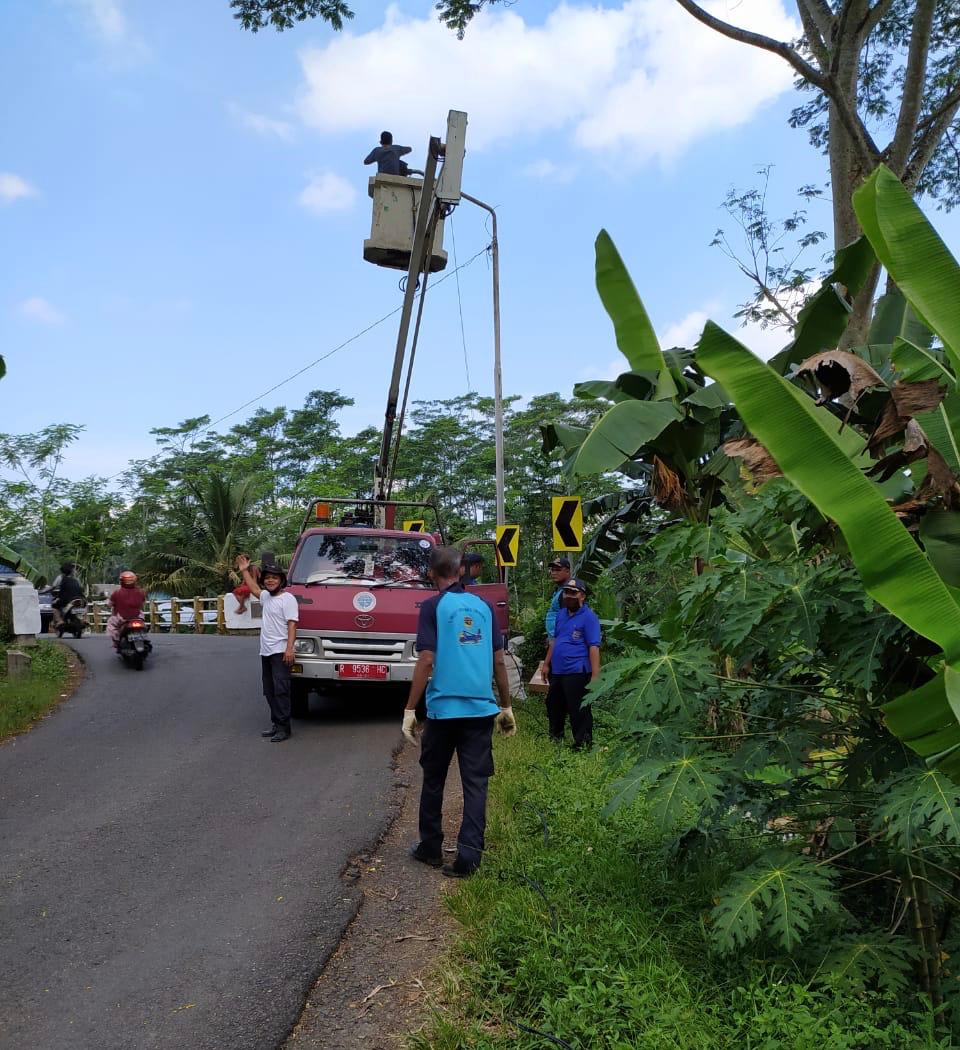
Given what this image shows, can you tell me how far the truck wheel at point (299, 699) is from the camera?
10031 millimetres

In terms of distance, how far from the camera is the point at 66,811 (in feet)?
21.6

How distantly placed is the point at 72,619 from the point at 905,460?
64.4ft

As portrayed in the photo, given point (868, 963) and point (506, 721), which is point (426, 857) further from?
point (868, 963)

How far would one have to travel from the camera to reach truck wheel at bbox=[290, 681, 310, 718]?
32.9 feet

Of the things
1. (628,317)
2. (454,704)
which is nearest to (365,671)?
(454,704)

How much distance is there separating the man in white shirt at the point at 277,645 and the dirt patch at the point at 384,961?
11.2 ft

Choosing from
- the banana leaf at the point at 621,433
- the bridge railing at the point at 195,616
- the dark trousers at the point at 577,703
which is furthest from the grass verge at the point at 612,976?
the bridge railing at the point at 195,616

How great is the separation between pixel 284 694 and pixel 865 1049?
6.89 metres

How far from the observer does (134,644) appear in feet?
47.0

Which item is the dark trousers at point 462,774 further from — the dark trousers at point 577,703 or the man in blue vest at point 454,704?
the dark trousers at point 577,703

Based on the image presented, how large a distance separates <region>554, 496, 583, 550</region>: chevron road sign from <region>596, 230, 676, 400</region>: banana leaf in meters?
3.67

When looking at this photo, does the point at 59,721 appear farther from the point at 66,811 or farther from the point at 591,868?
the point at 591,868

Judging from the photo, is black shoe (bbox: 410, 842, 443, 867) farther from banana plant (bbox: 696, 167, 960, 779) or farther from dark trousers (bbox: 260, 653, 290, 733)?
dark trousers (bbox: 260, 653, 290, 733)

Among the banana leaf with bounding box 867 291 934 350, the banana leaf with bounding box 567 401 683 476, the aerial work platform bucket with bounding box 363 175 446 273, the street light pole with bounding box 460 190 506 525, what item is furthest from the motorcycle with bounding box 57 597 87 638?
the banana leaf with bounding box 867 291 934 350
